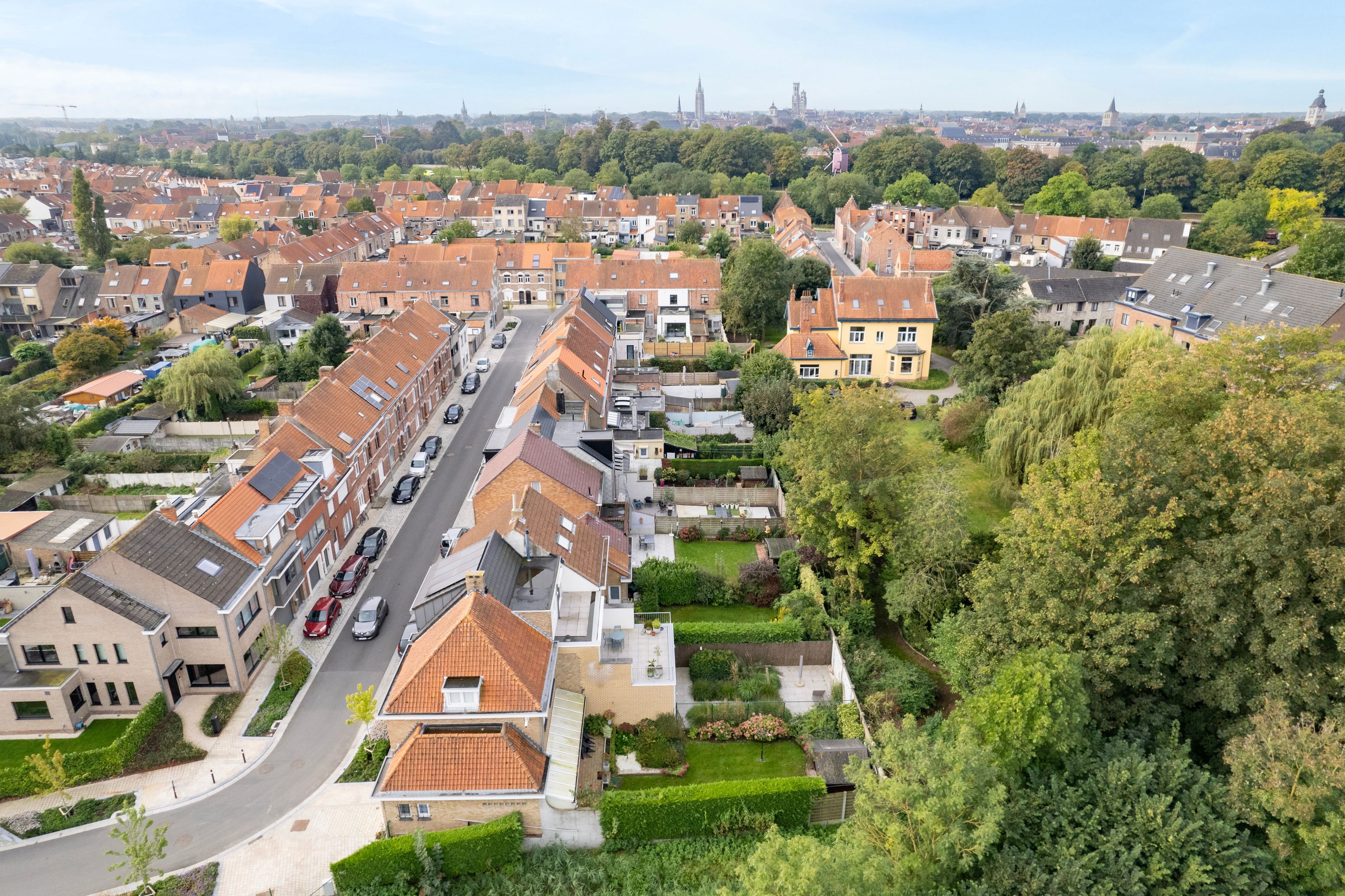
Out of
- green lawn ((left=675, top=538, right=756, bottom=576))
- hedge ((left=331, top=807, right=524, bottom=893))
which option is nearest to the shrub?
green lawn ((left=675, top=538, right=756, bottom=576))

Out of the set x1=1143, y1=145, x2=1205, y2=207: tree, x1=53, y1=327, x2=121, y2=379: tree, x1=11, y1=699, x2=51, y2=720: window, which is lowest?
x1=11, y1=699, x2=51, y2=720: window

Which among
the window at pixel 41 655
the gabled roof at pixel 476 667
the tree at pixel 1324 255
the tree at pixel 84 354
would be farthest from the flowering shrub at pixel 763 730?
the tree at pixel 1324 255

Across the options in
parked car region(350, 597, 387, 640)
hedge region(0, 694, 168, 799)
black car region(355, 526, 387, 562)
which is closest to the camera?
hedge region(0, 694, 168, 799)

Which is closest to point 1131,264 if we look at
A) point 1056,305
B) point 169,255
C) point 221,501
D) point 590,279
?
point 1056,305

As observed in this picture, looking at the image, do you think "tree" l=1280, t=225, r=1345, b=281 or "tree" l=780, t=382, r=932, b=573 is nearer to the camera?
"tree" l=780, t=382, r=932, b=573

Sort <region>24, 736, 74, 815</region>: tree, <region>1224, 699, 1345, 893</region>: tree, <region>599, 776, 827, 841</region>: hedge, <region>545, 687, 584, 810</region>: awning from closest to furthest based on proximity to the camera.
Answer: <region>1224, 699, 1345, 893</region>: tree < <region>545, 687, 584, 810</region>: awning < <region>24, 736, 74, 815</region>: tree < <region>599, 776, 827, 841</region>: hedge

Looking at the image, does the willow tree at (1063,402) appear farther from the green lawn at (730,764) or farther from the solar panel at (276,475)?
the solar panel at (276,475)

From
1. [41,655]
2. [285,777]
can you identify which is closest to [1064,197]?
[285,777]

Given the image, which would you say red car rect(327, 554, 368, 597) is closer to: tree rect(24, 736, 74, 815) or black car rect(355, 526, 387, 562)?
black car rect(355, 526, 387, 562)
